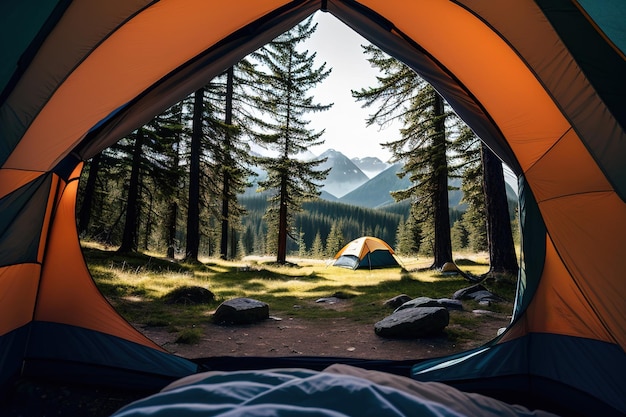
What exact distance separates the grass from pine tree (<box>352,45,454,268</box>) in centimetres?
204

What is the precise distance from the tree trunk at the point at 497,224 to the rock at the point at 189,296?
6.05 m

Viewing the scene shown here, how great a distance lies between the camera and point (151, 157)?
13984mm

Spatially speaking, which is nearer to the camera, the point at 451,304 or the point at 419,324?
the point at 419,324

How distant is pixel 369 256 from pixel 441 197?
14.7ft

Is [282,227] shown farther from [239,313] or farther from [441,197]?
[239,313]

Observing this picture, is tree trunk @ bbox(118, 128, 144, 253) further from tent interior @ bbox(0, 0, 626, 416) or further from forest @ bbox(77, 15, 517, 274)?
tent interior @ bbox(0, 0, 626, 416)

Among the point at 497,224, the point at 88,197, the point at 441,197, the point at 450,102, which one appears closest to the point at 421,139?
the point at 441,197

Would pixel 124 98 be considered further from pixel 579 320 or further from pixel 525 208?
pixel 579 320

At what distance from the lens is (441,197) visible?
11758 mm

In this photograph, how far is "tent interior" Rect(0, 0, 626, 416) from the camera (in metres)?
2.09

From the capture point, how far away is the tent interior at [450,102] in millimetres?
2090

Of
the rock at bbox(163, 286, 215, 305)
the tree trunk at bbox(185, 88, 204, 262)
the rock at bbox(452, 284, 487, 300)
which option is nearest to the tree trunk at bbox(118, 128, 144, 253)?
the tree trunk at bbox(185, 88, 204, 262)

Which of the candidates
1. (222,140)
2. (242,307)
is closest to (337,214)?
(222,140)

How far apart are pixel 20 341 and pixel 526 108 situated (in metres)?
4.87
